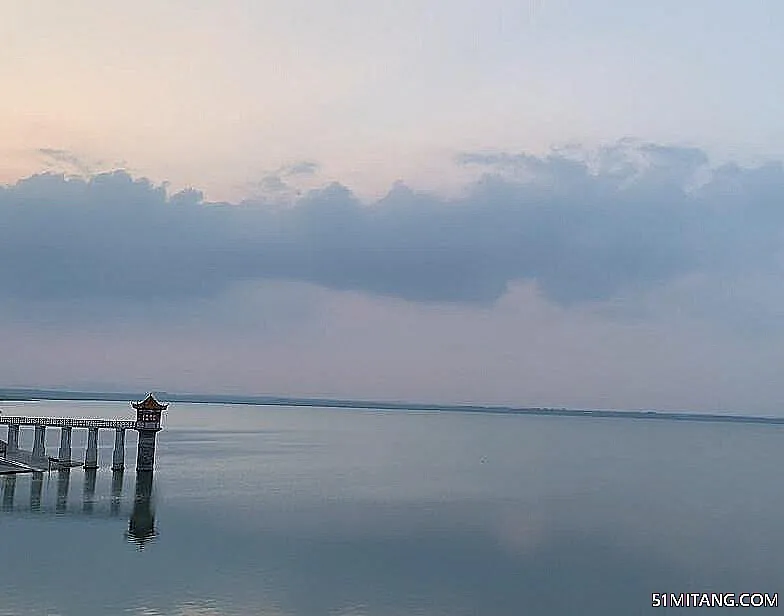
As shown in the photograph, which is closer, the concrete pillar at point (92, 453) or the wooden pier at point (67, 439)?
the wooden pier at point (67, 439)

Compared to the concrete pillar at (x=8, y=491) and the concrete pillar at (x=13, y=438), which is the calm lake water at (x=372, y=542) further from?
the concrete pillar at (x=13, y=438)

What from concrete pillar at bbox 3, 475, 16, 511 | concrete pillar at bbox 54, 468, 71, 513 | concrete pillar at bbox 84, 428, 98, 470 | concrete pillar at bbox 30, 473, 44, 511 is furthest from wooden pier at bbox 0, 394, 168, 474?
concrete pillar at bbox 3, 475, 16, 511

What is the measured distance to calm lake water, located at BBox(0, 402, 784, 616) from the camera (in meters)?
38.9

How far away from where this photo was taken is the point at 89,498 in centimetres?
6384

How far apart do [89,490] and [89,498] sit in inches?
165

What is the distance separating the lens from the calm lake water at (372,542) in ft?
128

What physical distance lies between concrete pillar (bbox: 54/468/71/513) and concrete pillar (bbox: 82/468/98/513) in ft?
4.03

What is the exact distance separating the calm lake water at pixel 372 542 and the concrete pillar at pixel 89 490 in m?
0.18

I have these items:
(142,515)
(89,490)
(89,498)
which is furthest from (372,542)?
(89,490)

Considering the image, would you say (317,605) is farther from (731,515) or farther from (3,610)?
(731,515)

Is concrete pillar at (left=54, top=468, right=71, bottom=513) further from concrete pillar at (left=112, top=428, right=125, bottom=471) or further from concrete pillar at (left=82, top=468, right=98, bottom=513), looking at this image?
concrete pillar at (left=112, top=428, right=125, bottom=471)

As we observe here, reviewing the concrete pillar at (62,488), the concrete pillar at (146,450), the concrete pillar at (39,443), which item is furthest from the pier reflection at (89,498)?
the concrete pillar at (39,443)

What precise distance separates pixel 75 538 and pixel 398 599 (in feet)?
67.1

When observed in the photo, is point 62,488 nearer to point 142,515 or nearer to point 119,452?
point 142,515
